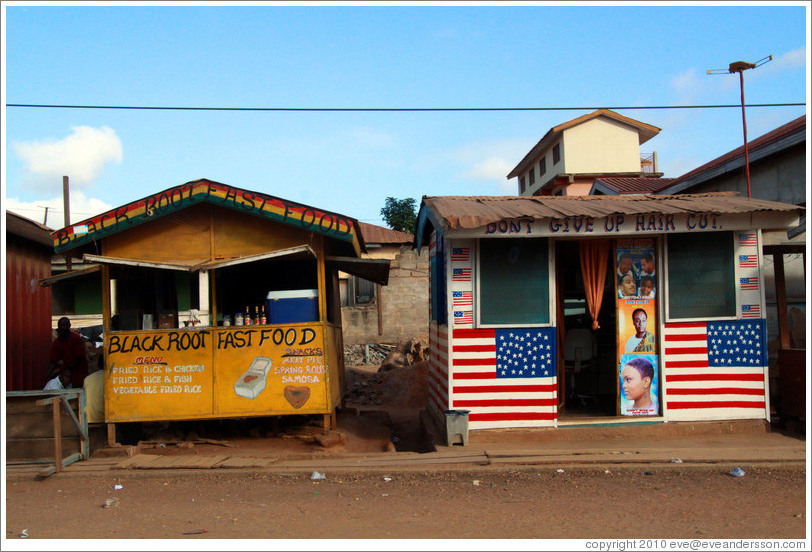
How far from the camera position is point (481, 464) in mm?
7281

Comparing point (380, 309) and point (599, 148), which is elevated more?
point (599, 148)

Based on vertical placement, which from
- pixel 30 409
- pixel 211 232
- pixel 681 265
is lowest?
pixel 30 409

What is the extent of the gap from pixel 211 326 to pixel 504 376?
3917 mm

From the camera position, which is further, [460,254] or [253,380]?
[253,380]

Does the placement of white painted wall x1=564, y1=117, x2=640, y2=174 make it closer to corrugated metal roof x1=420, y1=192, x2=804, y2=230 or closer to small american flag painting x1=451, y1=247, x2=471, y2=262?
corrugated metal roof x1=420, y1=192, x2=804, y2=230

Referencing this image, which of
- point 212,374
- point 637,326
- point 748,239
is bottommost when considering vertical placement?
point 212,374

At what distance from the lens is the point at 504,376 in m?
8.23

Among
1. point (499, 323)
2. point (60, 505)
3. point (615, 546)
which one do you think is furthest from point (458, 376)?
point (60, 505)

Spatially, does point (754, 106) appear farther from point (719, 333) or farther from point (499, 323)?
point (499, 323)

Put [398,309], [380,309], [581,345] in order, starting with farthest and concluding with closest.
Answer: [398,309]
[380,309]
[581,345]

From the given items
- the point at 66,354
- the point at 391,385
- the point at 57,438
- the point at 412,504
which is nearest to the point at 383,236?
the point at 391,385

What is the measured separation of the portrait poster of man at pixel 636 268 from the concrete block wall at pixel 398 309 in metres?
14.2

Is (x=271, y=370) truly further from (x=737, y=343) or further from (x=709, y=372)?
(x=737, y=343)

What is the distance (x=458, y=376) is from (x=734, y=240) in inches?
159
